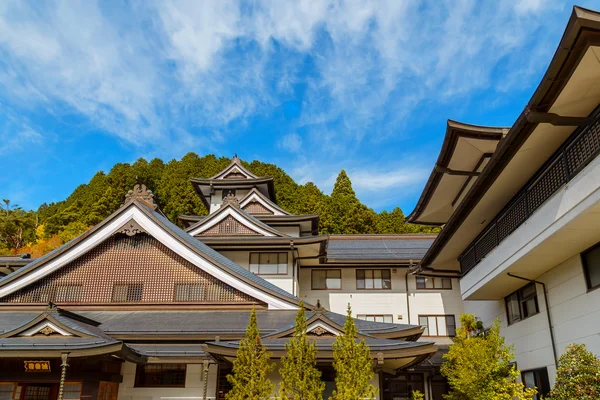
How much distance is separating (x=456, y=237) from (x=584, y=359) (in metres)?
7.14

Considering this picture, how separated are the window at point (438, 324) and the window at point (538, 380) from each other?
10.2 m

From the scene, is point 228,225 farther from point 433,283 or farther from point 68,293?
point 433,283

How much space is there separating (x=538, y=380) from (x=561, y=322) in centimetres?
242

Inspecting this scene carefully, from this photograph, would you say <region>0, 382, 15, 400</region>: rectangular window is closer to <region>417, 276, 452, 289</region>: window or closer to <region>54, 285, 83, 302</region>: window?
<region>54, 285, 83, 302</region>: window

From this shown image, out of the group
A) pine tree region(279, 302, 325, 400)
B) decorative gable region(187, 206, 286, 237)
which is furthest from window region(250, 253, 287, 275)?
pine tree region(279, 302, 325, 400)

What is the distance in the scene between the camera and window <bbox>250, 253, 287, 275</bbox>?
22734 mm

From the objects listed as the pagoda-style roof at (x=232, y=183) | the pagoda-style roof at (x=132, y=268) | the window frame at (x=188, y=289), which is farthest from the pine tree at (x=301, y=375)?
the pagoda-style roof at (x=232, y=183)

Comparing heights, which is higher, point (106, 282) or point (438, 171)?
point (438, 171)

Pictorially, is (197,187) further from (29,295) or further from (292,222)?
(29,295)

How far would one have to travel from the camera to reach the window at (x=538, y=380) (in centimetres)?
1236

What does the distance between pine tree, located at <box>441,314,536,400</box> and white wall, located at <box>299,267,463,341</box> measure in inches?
400

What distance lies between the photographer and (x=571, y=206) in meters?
8.63

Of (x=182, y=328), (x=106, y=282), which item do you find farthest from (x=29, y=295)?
(x=182, y=328)

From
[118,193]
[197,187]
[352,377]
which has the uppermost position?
[118,193]
